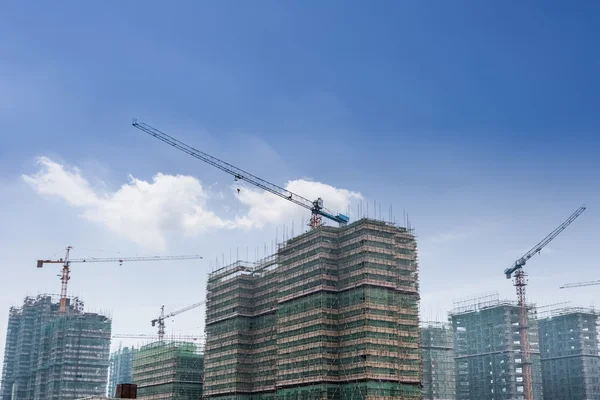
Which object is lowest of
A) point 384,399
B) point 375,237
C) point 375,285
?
point 384,399

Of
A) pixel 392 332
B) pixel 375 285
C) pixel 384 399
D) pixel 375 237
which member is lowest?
pixel 384 399

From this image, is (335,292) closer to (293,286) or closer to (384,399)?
(293,286)

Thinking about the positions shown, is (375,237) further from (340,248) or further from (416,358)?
(416,358)

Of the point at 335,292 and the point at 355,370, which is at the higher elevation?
the point at 335,292

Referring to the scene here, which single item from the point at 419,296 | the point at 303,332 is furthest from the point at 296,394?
the point at 419,296

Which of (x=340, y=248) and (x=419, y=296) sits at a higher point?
(x=340, y=248)

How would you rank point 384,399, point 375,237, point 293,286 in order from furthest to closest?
point 293,286, point 375,237, point 384,399

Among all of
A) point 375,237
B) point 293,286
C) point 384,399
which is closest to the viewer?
point 384,399

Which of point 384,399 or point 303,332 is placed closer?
point 384,399

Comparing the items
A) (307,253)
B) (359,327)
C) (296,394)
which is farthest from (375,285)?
(296,394)

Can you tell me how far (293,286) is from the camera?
197625 mm

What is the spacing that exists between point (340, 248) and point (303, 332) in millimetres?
23358

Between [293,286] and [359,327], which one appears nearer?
[359,327]

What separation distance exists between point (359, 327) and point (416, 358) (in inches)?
686
